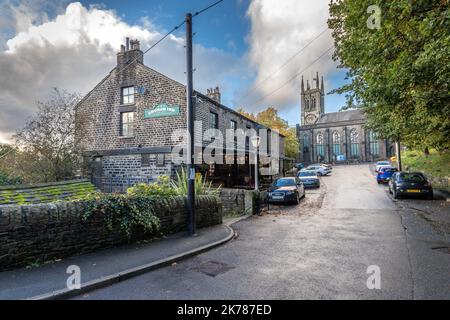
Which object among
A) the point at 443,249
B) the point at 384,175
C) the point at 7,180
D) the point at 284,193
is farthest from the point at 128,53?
the point at 384,175

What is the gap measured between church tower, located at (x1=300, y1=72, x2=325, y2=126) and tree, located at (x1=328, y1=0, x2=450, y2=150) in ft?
275

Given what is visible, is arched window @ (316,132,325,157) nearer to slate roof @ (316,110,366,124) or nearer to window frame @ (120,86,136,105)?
slate roof @ (316,110,366,124)

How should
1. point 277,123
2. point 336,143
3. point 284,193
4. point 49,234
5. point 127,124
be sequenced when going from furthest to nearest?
1. point 336,143
2. point 277,123
3. point 127,124
4. point 284,193
5. point 49,234

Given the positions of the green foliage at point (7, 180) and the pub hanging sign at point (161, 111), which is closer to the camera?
the green foliage at point (7, 180)

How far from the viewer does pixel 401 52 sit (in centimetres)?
837

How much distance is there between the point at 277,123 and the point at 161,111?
29069 mm

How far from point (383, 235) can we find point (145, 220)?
6.91 meters

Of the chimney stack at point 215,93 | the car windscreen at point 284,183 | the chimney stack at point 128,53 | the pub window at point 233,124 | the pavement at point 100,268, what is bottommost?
the pavement at point 100,268

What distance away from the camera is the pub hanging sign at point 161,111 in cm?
1642

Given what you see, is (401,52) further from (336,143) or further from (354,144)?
(336,143)

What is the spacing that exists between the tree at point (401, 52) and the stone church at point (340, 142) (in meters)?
61.3

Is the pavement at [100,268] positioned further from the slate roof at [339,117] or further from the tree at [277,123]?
the slate roof at [339,117]

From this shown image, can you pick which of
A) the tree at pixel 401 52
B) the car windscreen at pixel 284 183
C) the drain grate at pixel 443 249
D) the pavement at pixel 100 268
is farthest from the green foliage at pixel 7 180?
the drain grate at pixel 443 249

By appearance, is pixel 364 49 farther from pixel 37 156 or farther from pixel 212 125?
pixel 37 156
